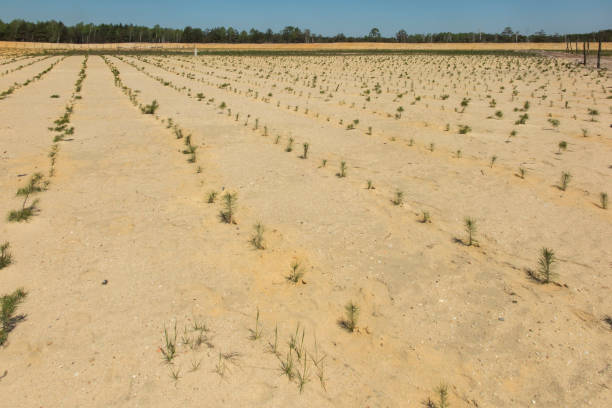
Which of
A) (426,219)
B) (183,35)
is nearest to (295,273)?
(426,219)

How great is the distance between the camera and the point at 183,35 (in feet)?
492

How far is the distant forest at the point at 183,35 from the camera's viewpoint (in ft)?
388

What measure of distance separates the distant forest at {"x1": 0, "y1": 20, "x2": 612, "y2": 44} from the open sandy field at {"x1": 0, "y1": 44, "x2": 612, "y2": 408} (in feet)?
417

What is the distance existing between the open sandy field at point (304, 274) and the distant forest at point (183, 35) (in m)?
127

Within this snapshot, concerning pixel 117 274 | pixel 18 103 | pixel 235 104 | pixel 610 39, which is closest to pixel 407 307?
pixel 117 274

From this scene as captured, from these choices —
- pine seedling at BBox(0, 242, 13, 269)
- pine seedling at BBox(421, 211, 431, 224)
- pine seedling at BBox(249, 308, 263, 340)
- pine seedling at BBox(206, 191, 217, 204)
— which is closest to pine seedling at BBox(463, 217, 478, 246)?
pine seedling at BBox(421, 211, 431, 224)

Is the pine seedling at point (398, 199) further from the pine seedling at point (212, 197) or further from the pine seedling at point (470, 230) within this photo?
the pine seedling at point (212, 197)

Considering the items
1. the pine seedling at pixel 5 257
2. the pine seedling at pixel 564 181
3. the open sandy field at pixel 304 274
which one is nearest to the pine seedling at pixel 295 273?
the open sandy field at pixel 304 274

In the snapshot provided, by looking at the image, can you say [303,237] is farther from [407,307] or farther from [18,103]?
[18,103]

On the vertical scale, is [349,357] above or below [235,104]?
below

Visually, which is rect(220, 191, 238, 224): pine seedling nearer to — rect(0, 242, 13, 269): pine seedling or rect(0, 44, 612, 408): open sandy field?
rect(0, 44, 612, 408): open sandy field

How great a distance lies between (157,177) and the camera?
789 centimetres

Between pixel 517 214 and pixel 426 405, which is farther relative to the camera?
pixel 517 214

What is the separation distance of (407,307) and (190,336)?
2.26 m
